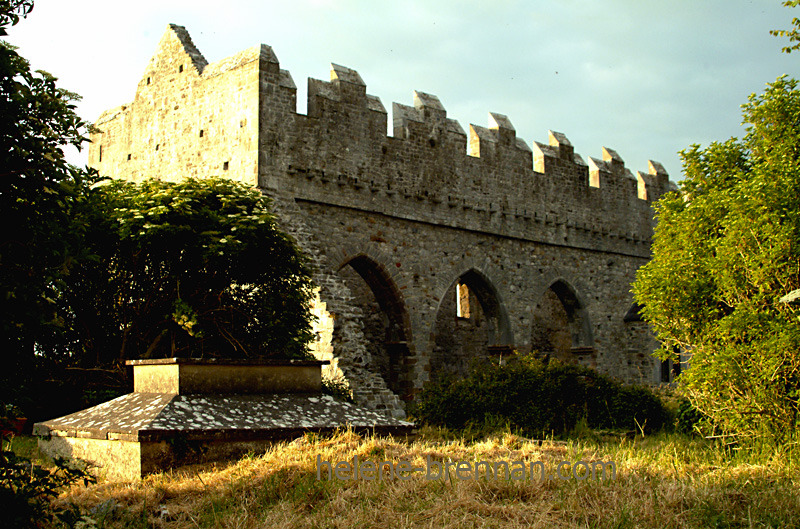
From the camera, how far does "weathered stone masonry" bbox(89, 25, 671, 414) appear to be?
14.5 meters

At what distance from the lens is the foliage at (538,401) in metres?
10.2

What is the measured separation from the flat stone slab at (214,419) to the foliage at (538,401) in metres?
3.74

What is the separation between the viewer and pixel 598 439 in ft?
29.6

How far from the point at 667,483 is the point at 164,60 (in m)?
14.2

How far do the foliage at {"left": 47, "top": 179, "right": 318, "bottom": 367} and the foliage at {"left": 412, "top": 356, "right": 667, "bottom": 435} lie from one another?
85.4 inches

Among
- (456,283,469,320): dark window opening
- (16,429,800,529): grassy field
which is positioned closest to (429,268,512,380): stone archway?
(456,283,469,320): dark window opening

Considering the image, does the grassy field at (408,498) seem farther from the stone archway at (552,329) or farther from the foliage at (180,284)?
the stone archway at (552,329)

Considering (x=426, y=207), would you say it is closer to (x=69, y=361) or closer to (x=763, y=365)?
(x=69, y=361)

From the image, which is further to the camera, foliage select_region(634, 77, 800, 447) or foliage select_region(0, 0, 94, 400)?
foliage select_region(634, 77, 800, 447)

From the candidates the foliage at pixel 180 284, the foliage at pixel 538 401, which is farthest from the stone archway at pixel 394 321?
the foliage at pixel 180 284

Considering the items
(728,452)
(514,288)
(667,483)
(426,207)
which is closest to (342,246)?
(426,207)

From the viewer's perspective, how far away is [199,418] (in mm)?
5453

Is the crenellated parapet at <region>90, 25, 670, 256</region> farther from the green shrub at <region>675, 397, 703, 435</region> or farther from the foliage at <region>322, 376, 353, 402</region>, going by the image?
the green shrub at <region>675, 397, 703, 435</region>

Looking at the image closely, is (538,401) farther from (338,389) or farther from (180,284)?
(180,284)
